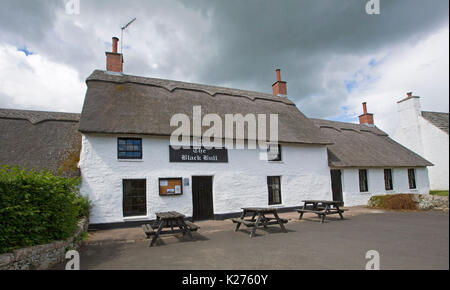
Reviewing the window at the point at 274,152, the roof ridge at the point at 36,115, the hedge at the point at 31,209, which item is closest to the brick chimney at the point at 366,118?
the window at the point at 274,152

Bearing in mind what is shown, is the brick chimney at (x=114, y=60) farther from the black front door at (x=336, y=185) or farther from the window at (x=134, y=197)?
the black front door at (x=336, y=185)

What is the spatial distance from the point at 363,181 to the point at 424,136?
771cm

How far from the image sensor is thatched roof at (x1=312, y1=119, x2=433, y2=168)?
52.0 ft

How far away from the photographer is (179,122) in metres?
11.9

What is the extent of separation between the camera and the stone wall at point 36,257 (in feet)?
14.3

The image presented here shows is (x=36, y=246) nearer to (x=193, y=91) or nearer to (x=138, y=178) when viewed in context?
(x=138, y=178)

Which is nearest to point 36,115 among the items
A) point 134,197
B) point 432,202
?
Result: point 134,197

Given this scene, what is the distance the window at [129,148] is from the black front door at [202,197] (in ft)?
8.94

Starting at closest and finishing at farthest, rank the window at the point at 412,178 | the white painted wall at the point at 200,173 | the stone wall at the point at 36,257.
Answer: the stone wall at the point at 36,257
the white painted wall at the point at 200,173
the window at the point at 412,178

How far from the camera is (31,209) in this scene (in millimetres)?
4859
